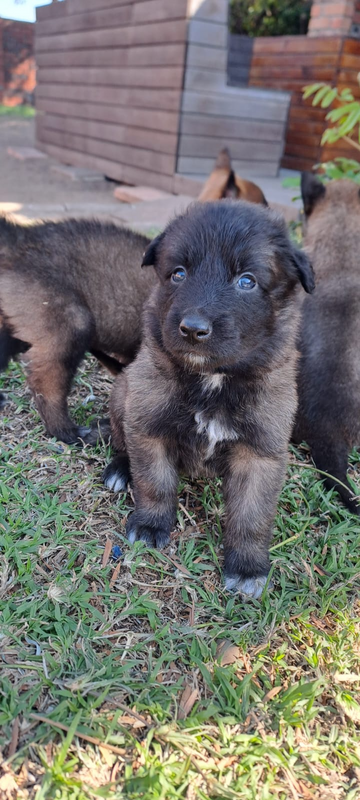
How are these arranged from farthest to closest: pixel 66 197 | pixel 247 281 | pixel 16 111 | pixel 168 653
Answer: pixel 16 111, pixel 66 197, pixel 247 281, pixel 168 653

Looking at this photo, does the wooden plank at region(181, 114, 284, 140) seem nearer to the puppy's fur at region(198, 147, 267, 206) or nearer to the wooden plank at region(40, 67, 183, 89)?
the wooden plank at region(40, 67, 183, 89)

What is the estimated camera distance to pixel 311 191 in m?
3.73

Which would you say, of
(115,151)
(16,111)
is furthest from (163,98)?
(16,111)

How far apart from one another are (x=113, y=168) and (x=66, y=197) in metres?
1.38

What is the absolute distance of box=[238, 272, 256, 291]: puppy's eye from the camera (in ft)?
6.77

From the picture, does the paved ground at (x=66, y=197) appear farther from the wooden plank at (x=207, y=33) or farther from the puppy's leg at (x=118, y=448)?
the puppy's leg at (x=118, y=448)

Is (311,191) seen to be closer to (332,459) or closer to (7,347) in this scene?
(332,459)

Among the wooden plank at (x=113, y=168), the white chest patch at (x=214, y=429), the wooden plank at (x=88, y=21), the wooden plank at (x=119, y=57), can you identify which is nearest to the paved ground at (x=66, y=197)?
the wooden plank at (x=113, y=168)

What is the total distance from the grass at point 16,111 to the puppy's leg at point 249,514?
72.8 feet

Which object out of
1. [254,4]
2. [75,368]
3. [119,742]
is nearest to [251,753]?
[119,742]

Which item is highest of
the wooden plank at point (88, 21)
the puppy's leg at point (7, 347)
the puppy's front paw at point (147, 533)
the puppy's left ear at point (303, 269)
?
the wooden plank at point (88, 21)

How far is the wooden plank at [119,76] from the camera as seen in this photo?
26.0ft

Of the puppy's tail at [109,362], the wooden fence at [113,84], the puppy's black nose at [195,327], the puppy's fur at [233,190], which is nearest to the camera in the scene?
the puppy's black nose at [195,327]

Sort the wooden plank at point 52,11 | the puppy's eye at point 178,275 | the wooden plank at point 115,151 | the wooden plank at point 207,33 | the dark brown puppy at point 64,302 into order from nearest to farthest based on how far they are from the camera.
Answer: the puppy's eye at point 178,275 → the dark brown puppy at point 64,302 → the wooden plank at point 207,33 → the wooden plank at point 115,151 → the wooden plank at point 52,11
